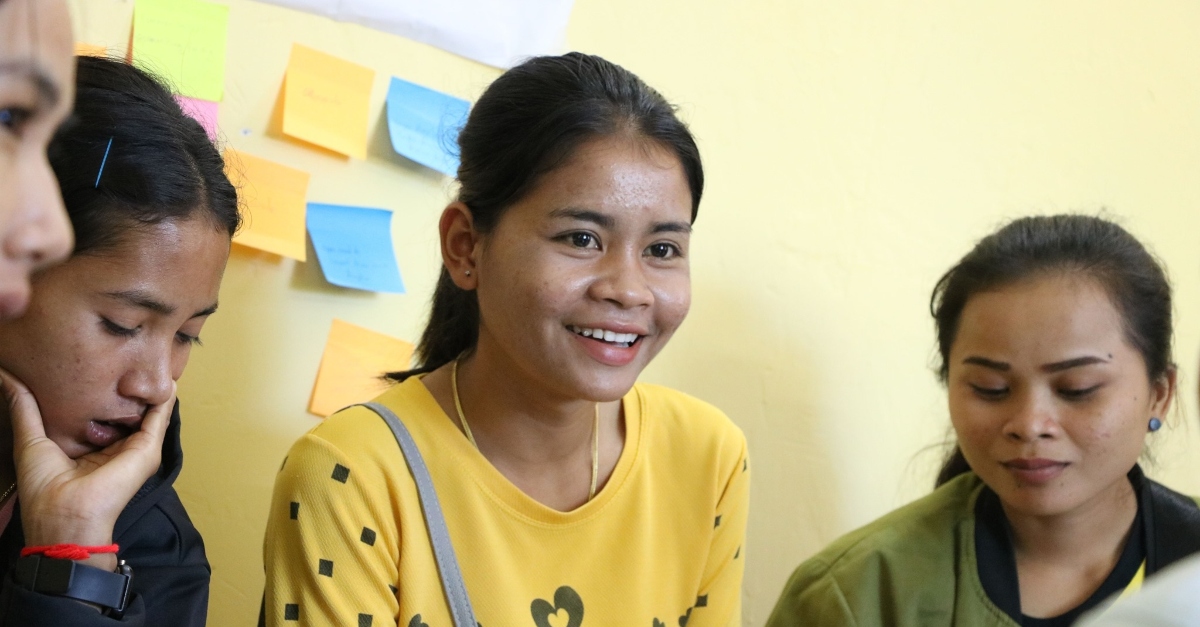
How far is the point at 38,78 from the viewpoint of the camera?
0.60m

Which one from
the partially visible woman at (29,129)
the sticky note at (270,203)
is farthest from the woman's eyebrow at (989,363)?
the partially visible woman at (29,129)

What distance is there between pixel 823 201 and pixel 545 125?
Answer: 69 centimetres

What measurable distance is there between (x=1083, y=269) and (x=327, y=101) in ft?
3.35

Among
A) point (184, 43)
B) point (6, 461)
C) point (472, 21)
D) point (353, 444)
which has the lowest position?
point (6, 461)

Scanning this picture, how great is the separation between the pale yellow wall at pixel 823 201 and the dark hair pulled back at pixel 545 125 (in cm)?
23

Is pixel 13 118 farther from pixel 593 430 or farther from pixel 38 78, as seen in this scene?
pixel 593 430

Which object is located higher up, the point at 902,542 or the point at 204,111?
the point at 204,111

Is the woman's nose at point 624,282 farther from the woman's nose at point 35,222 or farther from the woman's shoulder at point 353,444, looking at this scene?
the woman's nose at point 35,222

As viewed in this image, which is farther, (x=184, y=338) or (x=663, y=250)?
(x=663, y=250)

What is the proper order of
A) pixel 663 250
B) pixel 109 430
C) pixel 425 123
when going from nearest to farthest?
pixel 109 430
pixel 663 250
pixel 425 123

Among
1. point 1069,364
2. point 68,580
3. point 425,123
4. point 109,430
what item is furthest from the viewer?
point 425,123

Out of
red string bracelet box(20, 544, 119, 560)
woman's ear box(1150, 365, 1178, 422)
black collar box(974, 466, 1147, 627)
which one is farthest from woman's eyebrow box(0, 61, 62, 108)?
woman's ear box(1150, 365, 1178, 422)

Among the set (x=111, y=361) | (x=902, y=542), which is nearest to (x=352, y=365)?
(x=111, y=361)

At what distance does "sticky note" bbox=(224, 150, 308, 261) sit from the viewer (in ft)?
4.40
